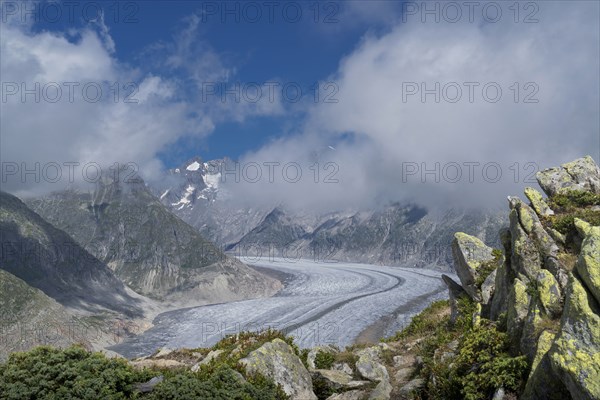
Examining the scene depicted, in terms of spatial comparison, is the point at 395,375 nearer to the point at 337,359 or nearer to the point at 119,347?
the point at 337,359

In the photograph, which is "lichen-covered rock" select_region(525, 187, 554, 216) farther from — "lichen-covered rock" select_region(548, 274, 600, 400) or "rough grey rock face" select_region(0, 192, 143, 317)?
"rough grey rock face" select_region(0, 192, 143, 317)

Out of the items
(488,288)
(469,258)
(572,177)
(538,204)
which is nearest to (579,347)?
(488,288)

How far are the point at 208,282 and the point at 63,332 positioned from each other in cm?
7843

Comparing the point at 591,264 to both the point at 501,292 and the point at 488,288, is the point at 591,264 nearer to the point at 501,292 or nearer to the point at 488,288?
the point at 501,292

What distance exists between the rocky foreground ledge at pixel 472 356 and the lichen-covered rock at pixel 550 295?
0.03 metres

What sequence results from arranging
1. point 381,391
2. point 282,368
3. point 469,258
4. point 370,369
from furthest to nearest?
1. point 469,258
2. point 370,369
3. point 282,368
4. point 381,391

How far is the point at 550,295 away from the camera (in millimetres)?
14219

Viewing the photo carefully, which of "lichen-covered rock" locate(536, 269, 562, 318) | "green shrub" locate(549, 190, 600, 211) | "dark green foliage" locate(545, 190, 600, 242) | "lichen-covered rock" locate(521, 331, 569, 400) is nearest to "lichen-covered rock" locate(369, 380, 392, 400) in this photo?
"lichen-covered rock" locate(521, 331, 569, 400)

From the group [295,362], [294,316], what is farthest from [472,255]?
[294,316]

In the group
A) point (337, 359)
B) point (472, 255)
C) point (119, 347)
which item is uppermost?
point (472, 255)

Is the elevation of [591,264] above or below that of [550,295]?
above

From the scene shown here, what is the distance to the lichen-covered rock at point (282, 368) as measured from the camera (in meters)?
17.5

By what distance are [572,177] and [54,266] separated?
142 m

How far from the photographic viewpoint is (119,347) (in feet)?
308
